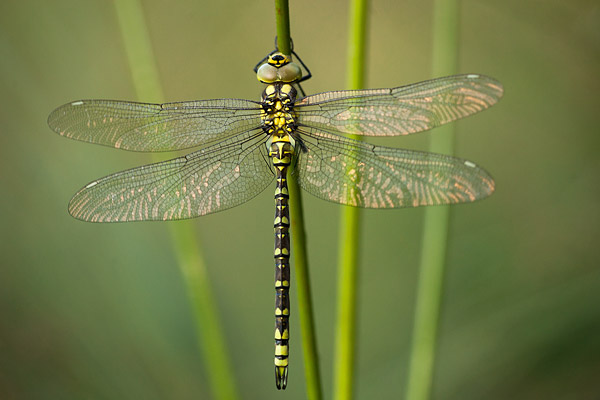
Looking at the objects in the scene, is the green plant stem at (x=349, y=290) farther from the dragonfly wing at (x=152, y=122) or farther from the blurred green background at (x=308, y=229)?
the blurred green background at (x=308, y=229)

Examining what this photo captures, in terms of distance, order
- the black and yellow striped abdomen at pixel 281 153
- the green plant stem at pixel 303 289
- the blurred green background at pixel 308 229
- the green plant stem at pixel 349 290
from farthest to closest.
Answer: the blurred green background at pixel 308 229 < the black and yellow striped abdomen at pixel 281 153 < the green plant stem at pixel 349 290 < the green plant stem at pixel 303 289

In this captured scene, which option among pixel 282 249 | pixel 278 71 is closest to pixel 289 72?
pixel 278 71

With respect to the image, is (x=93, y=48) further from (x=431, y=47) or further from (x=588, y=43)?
(x=588, y=43)

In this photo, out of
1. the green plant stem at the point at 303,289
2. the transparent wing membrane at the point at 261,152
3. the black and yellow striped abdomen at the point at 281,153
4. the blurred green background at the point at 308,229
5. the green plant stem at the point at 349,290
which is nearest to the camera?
the green plant stem at the point at 303,289

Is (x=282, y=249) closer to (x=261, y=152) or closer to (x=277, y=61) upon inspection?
(x=261, y=152)

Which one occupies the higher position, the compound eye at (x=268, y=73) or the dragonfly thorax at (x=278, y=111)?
the compound eye at (x=268, y=73)

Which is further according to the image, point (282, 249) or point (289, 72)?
point (282, 249)

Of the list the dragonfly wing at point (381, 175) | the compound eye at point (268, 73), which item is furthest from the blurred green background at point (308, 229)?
the compound eye at point (268, 73)
